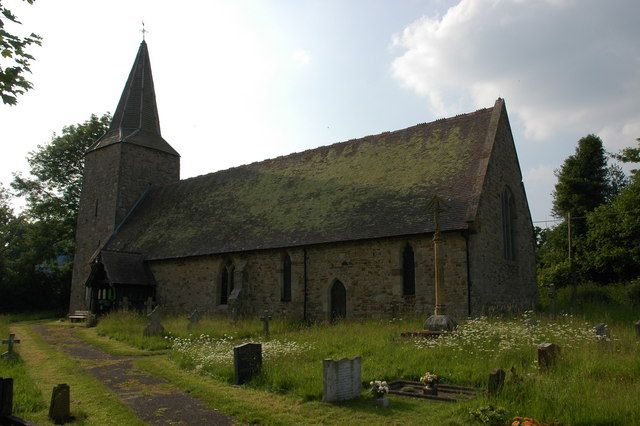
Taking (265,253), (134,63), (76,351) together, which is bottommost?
(76,351)

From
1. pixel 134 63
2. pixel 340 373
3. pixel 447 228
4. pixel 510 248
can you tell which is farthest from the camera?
pixel 134 63

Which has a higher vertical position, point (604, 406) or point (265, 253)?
point (265, 253)

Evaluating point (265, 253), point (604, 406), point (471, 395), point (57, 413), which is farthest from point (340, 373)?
point (265, 253)

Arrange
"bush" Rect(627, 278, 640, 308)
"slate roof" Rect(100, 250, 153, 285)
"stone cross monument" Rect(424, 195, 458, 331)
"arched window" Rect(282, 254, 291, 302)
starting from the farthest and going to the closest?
"slate roof" Rect(100, 250, 153, 285) < "bush" Rect(627, 278, 640, 308) < "arched window" Rect(282, 254, 291, 302) < "stone cross monument" Rect(424, 195, 458, 331)

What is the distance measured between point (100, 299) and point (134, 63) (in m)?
18.4

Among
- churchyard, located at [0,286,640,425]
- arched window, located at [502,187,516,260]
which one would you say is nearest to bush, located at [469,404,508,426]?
churchyard, located at [0,286,640,425]

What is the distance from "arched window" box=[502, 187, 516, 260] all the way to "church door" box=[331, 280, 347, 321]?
6401mm

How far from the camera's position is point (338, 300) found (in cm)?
2106

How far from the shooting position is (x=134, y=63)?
3778 centimetres

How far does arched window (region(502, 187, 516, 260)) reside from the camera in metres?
21.2

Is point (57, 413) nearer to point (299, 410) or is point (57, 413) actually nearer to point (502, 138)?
point (299, 410)

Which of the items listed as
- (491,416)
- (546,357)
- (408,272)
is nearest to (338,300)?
(408,272)

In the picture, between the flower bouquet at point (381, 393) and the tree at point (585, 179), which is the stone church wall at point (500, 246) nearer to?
the flower bouquet at point (381, 393)

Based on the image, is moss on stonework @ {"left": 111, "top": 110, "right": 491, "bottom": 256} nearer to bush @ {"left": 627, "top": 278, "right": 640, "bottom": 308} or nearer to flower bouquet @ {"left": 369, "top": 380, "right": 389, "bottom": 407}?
flower bouquet @ {"left": 369, "top": 380, "right": 389, "bottom": 407}
